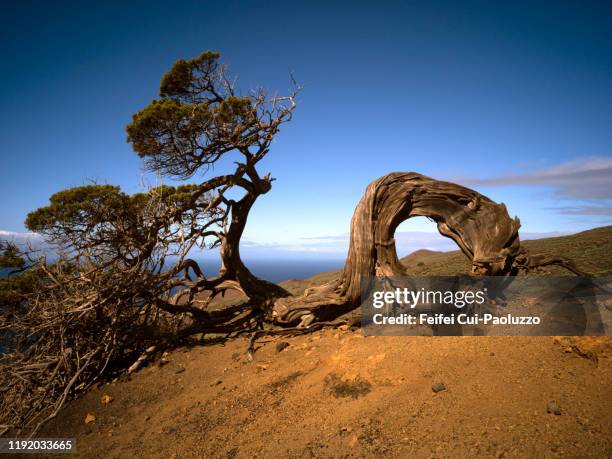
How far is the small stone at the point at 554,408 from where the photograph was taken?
125 inches

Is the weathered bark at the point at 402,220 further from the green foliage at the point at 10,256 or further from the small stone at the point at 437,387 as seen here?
the green foliage at the point at 10,256

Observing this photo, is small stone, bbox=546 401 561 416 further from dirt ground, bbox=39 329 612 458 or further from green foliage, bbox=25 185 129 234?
green foliage, bbox=25 185 129 234

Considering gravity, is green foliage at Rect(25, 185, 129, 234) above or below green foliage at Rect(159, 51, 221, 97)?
below

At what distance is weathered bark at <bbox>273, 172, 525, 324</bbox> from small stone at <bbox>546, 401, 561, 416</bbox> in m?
3.76

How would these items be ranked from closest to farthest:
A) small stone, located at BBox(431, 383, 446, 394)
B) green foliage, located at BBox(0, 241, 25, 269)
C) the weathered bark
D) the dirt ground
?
the dirt ground → small stone, located at BBox(431, 383, 446, 394) → the weathered bark → green foliage, located at BBox(0, 241, 25, 269)

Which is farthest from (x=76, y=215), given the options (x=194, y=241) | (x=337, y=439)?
(x=337, y=439)

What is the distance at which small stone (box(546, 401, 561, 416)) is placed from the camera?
316cm

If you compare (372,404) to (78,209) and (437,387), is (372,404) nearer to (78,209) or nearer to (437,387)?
(437,387)

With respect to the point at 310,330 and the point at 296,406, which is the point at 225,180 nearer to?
the point at 310,330

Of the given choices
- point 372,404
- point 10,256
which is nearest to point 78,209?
point 10,256

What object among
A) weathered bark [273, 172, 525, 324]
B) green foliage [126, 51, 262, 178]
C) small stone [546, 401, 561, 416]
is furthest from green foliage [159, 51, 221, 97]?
small stone [546, 401, 561, 416]

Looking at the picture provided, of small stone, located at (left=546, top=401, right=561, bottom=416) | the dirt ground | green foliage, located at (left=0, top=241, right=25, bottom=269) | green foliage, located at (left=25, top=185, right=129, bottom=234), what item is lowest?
the dirt ground

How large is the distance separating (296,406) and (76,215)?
6801 mm

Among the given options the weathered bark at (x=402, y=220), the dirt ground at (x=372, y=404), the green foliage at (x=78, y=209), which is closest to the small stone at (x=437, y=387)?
the dirt ground at (x=372, y=404)
